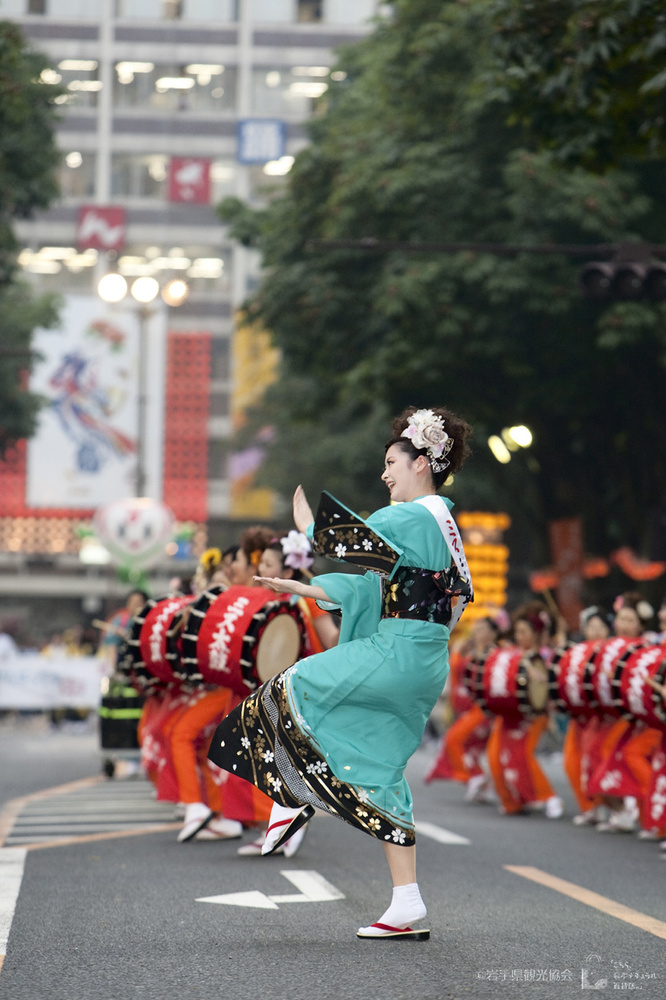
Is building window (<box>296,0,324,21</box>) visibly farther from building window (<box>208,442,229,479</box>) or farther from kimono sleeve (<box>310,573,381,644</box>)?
kimono sleeve (<box>310,573,381,644</box>)

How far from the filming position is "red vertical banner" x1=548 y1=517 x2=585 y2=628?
26.9 metres

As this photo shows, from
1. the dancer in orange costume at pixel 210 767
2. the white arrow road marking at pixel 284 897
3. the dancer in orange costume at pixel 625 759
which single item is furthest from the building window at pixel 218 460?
the white arrow road marking at pixel 284 897

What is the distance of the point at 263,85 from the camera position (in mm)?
67938

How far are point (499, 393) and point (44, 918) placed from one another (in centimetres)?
1882

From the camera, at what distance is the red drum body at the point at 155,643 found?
33.1ft

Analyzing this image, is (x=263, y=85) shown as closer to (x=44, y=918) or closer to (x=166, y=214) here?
(x=166, y=214)

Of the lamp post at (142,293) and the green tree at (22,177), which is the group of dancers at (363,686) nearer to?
the green tree at (22,177)

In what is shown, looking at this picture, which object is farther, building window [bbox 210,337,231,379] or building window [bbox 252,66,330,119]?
building window [bbox 210,337,231,379]

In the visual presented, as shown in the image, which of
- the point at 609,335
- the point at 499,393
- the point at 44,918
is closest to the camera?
the point at 44,918

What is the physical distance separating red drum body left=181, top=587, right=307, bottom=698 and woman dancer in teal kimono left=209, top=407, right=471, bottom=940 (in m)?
2.84

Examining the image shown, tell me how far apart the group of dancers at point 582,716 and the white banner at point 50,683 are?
11401 mm

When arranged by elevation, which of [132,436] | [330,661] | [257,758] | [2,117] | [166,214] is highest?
[166,214]

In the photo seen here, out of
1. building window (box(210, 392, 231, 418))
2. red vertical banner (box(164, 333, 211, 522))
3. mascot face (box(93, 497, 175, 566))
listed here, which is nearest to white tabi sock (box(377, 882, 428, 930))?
mascot face (box(93, 497, 175, 566))

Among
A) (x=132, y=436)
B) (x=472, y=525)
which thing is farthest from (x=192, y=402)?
Answer: (x=472, y=525)
